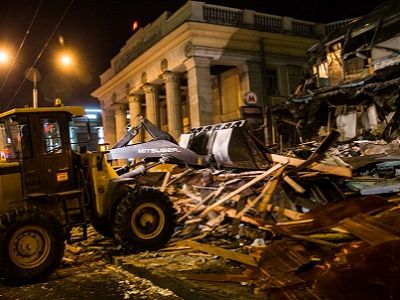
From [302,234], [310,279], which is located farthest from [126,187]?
[310,279]

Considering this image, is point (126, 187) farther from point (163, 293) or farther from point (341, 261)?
point (341, 261)

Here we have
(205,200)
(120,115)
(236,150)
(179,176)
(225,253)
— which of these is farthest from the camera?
(120,115)

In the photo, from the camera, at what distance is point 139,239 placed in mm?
7449

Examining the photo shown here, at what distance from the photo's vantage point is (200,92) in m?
22.9

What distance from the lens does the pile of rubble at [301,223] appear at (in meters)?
4.07

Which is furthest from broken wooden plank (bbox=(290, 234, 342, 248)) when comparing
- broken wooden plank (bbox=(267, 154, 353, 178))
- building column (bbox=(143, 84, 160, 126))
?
building column (bbox=(143, 84, 160, 126))

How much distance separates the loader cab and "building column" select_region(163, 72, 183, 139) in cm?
1766

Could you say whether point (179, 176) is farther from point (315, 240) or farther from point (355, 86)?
point (355, 86)

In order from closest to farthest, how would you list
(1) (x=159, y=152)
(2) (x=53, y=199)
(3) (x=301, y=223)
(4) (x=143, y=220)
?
(3) (x=301, y=223) < (2) (x=53, y=199) < (4) (x=143, y=220) < (1) (x=159, y=152)

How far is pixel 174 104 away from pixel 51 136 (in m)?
18.6

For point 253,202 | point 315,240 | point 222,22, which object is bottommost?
point 315,240

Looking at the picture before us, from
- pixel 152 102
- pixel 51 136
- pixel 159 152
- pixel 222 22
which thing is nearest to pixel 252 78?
pixel 222 22

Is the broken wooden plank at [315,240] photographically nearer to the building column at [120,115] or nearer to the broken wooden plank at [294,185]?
the broken wooden plank at [294,185]

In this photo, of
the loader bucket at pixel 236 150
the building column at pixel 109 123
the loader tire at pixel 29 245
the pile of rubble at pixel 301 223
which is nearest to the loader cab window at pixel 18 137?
the loader tire at pixel 29 245
